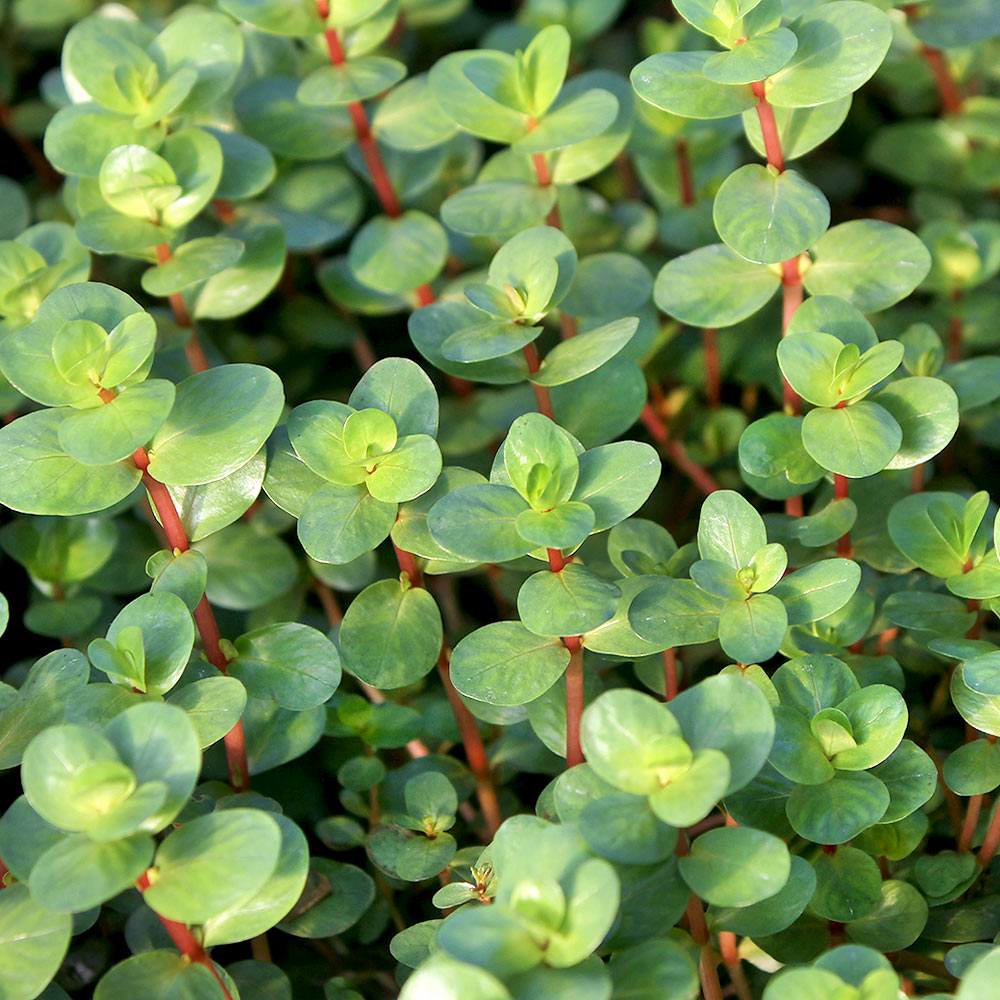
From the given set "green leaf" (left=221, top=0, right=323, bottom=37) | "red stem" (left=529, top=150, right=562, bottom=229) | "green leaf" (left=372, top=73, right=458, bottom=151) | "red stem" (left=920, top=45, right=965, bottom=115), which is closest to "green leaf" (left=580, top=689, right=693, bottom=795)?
"red stem" (left=529, top=150, right=562, bottom=229)

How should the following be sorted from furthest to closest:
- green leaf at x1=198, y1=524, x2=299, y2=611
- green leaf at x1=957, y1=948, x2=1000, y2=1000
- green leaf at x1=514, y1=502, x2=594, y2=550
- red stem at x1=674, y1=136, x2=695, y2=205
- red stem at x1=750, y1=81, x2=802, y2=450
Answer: red stem at x1=674, y1=136, x2=695, y2=205 < green leaf at x1=198, y1=524, x2=299, y2=611 < red stem at x1=750, y1=81, x2=802, y2=450 < green leaf at x1=514, y1=502, x2=594, y2=550 < green leaf at x1=957, y1=948, x2=1000, y2=1000

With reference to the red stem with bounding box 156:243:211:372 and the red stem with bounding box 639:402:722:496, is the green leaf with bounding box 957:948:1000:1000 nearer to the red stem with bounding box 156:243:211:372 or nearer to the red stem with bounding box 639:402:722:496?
the red stem with bounding box 639:402:722:496

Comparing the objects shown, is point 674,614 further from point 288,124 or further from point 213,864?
point 288,124

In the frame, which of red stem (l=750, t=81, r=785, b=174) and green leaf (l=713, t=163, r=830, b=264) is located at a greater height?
red stem (l=750, t=81, r=785, b=174)

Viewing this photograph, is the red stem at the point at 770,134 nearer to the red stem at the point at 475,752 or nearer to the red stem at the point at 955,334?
the red stem at the point at 955,334

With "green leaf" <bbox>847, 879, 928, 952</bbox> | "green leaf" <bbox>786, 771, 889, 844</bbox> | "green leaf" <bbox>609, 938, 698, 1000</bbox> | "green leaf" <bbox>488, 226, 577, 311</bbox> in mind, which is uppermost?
"green leaf" <bbox>488, 226, 577, 311</bbox>

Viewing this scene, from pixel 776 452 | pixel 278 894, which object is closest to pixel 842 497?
pixel 776 452

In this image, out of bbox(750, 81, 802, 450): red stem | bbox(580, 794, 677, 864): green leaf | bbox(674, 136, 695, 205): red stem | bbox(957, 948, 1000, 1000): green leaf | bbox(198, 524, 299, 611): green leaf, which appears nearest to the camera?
bbox(957, 948, 1000, 1000): green leaf
